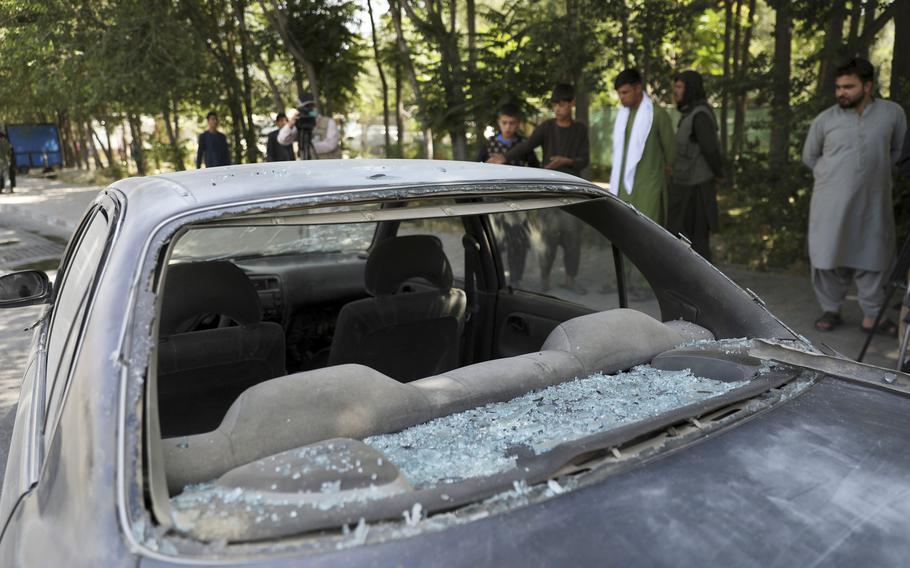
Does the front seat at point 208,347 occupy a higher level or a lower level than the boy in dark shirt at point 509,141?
lower

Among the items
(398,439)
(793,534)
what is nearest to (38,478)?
(398,439)

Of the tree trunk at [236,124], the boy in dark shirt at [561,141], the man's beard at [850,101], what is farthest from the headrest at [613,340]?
the tree trunk at [236,124]

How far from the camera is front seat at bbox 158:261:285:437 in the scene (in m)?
2.44

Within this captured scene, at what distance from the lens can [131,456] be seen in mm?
1386

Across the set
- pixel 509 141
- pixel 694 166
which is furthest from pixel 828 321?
pixel 509 141

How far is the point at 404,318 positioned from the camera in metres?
3.09

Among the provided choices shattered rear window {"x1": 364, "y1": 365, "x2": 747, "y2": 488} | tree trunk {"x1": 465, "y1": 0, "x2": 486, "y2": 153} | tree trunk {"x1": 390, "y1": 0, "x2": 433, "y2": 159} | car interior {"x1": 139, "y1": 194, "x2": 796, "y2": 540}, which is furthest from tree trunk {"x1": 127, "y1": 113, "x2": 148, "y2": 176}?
shattered rear window {"x1": 364, "y1": 365, "x2": 747, "y2": 488}

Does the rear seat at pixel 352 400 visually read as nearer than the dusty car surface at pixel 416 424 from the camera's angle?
No

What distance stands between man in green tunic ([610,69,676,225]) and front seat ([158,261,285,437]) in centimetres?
381

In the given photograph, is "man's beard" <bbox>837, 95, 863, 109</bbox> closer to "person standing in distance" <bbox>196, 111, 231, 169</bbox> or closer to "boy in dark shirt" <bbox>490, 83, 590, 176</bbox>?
"boy in dark shirt" <bbox>490, 83, 590, 176</bbox>

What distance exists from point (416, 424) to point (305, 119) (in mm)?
9315

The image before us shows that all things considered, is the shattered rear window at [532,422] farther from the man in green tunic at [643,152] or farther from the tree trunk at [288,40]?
the tree trunk at [288,40]

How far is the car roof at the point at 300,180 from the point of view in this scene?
1.85 m

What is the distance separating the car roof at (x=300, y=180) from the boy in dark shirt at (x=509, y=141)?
13.6 ft
